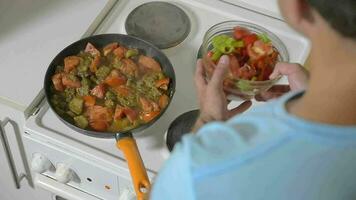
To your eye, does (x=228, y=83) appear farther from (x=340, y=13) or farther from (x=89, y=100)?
(x=340, y=13)

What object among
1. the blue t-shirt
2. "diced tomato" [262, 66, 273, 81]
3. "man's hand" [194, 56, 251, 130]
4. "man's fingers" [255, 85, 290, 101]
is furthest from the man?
"diced tomato" [262, 66, 273, 81]

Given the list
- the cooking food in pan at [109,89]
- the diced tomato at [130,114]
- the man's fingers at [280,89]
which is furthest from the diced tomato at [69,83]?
the man's fingers at [280,89]

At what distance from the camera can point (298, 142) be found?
50cm

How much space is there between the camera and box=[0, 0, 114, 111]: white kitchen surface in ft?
3.44

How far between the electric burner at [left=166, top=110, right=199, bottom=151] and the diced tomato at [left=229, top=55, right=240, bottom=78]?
0.31ft

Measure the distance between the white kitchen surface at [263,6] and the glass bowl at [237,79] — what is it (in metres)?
0.07

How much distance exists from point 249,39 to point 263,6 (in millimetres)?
158

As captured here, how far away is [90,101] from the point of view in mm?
1008

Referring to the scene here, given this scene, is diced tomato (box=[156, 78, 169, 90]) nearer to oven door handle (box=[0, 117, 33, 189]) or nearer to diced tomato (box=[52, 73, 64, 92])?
diced tomato (box=[52, 73, 64, 92])

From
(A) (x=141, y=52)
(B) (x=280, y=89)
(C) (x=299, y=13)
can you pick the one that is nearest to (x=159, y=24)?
(A) (x=141, y=52)

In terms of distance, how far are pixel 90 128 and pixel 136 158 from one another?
0.42ft

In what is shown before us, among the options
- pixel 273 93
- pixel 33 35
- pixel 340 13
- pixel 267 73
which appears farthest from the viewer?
pixel 33 35

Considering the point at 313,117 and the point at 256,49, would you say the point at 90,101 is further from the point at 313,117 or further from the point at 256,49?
the point at 313,117

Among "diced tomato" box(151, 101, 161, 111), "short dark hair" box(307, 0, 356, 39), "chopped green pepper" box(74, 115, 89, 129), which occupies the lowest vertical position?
"diced tomato" box(151, 101, 161, 111)
